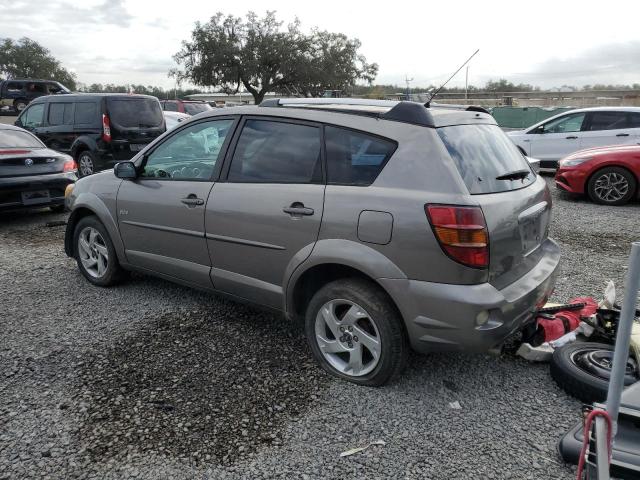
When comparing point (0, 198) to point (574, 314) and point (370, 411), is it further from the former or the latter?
point (574, 314)

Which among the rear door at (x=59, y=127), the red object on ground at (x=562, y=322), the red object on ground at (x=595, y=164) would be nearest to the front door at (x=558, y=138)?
the red object on ground at (x=595, y=164)

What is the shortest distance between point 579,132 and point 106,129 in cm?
1013

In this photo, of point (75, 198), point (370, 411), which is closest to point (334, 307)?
point (370, 411)

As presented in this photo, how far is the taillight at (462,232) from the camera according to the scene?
104 inches

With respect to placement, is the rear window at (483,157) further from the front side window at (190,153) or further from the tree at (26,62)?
the tree at (26,62)

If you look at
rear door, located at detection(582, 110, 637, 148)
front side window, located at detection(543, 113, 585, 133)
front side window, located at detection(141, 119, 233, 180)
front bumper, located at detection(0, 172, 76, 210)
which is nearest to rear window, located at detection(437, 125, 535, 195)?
front side window, located at detection(141, 119, 233, 180)

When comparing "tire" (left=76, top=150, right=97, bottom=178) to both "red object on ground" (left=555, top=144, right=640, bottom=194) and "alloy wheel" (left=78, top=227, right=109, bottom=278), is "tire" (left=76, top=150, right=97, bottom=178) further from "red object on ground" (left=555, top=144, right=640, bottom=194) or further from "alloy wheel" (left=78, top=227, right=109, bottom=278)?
"red object on ground" (left=555, top=144, right=640, bottom=194)

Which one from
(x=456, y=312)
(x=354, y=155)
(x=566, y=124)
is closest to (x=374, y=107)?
(x=354, y=155)

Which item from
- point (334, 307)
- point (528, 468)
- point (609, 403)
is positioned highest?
point (609, 403)

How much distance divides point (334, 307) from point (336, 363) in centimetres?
38

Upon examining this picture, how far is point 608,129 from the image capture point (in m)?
11.1

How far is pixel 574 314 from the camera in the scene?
144 inches

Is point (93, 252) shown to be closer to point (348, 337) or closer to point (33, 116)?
point (348, 337)

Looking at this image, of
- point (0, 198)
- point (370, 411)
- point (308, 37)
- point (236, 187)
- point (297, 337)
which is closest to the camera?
point (370, 411)
